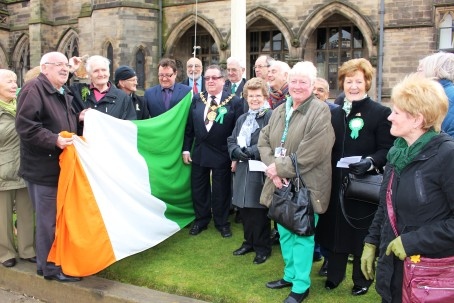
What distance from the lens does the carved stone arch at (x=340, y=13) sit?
602 inches

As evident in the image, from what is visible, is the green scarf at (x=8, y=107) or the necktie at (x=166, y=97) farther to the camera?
the necktie at (x=166, y=97)

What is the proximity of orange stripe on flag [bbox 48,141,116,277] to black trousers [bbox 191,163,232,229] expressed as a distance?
1627 mm

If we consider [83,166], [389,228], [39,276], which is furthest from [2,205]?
[389,228]

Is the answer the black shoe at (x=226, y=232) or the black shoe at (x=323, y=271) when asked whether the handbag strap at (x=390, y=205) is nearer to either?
the black shoe at (x=323, y=271)

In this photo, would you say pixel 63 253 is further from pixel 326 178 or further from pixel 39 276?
pixel 326 178

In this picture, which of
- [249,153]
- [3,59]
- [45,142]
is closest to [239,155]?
[249,153]

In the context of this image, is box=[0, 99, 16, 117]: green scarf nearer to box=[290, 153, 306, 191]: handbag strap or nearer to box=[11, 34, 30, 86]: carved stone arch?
box=[290, 153, 306, 191]: handbag strap

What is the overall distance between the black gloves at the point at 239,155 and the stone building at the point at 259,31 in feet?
37.7

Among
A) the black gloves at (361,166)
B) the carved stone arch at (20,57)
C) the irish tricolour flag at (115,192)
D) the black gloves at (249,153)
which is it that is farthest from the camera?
the carved stone arch at (20,57)

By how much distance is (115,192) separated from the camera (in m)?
4.50

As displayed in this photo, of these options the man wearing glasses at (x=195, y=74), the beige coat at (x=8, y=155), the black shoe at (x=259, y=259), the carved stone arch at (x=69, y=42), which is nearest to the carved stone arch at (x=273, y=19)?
the carved stone arch at (x=69, y=42)

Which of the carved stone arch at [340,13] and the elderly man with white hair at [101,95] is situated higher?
the carved stone arch at [340,13]

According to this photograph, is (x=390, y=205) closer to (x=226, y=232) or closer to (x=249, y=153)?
(x=249, y=153)

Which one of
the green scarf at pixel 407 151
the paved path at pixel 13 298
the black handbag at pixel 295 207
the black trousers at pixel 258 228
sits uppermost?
the green scarf at pixel 407 151
